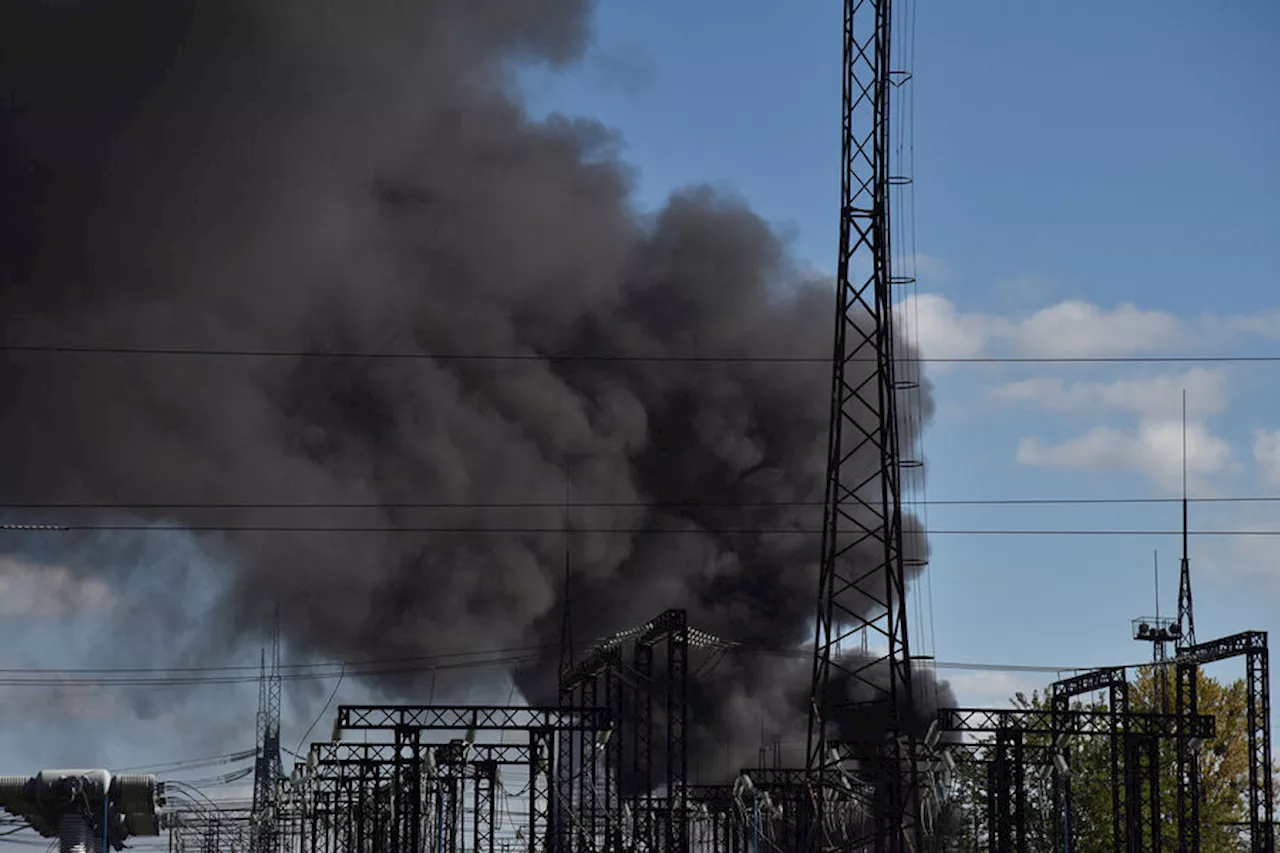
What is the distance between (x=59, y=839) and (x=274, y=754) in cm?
2712

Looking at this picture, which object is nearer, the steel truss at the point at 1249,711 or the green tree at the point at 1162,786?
the steel truss at the point at 1249,711

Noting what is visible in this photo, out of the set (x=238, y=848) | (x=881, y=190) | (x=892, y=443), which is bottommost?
(x=238, y=848)

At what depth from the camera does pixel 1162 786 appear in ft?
233

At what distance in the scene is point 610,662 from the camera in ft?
164

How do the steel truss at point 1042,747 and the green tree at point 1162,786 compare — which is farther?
the green tree at point 1162,786

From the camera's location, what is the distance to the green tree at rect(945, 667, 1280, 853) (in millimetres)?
69562

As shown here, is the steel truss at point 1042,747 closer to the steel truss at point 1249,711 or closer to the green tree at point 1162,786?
the steel truss at point 1249,711

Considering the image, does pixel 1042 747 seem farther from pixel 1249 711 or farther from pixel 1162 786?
pixel 1162 786

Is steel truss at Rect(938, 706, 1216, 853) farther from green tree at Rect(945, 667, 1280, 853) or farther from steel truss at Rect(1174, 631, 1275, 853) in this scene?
green tree at Rect(945, 667, 1280, 853)

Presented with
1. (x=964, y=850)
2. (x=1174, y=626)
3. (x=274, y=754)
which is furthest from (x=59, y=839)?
(x=1174, y=626)

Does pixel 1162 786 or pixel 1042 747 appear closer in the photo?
pixel 1042 747

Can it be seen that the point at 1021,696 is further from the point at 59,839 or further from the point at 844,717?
the point at 59,839

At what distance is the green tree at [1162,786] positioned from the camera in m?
69.6

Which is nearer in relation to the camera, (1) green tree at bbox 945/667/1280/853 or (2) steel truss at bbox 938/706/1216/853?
(2) steel truss at bbox 938/706/1216/853
